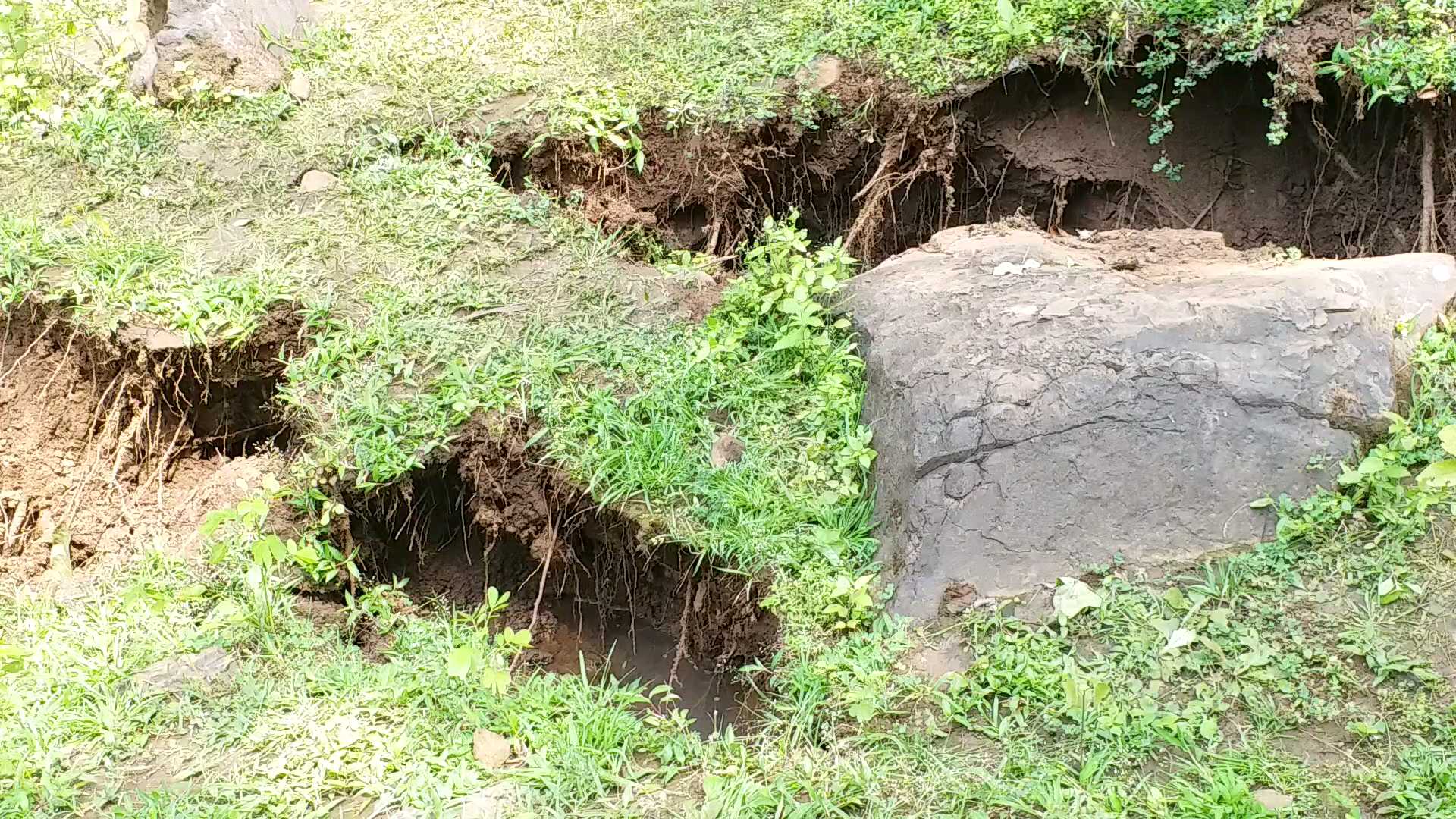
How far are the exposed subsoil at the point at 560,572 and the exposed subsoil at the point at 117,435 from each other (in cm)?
61

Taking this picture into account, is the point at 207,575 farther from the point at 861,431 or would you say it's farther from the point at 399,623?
the point at 861,431

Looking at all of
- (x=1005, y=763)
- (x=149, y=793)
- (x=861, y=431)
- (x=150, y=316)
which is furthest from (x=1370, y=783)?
(x=150, y=316)

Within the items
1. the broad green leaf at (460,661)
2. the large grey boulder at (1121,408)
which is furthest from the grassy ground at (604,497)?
the large grey boulder at (1121,408)

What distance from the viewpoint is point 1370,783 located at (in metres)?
2.50

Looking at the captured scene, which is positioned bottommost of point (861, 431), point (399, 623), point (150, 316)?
point (399, 623)

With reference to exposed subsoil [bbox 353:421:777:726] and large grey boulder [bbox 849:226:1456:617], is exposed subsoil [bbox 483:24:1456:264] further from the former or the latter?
exposed subsoil [bbox 353:421:777:726]

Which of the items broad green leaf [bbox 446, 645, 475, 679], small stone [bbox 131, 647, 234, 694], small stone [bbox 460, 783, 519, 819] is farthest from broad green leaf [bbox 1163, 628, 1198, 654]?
small stone [bbox 131, 647, 234, 694]

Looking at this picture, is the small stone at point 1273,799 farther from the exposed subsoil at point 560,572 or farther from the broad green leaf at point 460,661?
the broad green leaf at point 460,661

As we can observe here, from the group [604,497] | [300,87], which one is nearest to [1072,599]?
[604,497]

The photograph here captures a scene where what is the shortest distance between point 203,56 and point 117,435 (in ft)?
6.47

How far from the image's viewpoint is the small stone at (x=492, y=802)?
272cm

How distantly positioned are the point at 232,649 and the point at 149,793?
0.49 m

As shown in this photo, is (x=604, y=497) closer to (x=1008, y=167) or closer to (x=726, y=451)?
(x=726, y=451)

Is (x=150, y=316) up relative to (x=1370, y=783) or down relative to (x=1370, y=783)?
up
